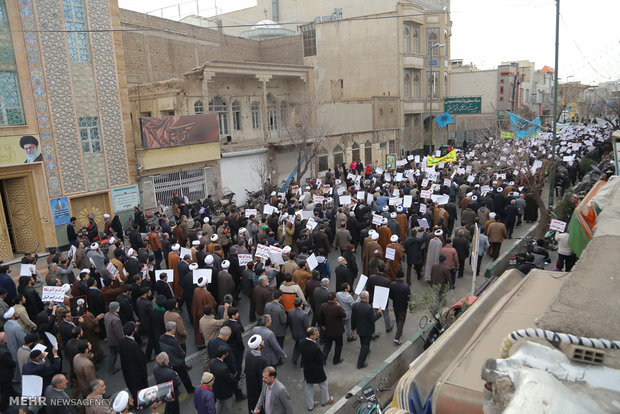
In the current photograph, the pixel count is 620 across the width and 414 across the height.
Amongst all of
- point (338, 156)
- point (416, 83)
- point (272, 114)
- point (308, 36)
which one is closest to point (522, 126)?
point (338, 156)

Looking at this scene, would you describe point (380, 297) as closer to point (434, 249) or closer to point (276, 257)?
point (276, 257)

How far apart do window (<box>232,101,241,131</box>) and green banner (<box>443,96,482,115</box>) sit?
21435 mm

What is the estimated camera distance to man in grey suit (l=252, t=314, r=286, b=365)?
6914mm

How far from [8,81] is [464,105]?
116 feet

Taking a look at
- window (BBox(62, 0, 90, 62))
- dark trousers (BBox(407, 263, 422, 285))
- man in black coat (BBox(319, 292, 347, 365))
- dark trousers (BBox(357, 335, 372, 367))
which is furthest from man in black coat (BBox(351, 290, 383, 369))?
window (BBox(62, 0, 90, 62))

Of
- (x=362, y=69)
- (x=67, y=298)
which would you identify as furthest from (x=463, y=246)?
(x=362, y=69)

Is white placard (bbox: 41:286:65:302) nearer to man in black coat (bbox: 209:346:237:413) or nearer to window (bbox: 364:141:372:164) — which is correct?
man in black coat (bbox: 209:346:237:413)

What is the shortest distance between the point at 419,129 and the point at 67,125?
3024 centimetres

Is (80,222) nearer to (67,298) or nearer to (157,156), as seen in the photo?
(157,156)

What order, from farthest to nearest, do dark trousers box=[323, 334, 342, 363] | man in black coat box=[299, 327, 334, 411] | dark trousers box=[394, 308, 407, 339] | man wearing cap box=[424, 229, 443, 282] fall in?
man wearing cap box=[424, 229, 443, 282] < dark trousers box=[394, 308, 407, 339] < dark trousers box=[323, 334, 342, 363] < man in black coat box=[299, 327, 334, 411]

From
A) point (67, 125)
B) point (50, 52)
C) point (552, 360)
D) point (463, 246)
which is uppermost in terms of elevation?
point (50, 52)

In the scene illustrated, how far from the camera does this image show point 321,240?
39.6ft

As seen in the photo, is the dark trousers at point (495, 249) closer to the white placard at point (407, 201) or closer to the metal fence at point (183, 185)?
the white placard at point (407, 201)

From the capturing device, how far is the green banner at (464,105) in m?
38.9
